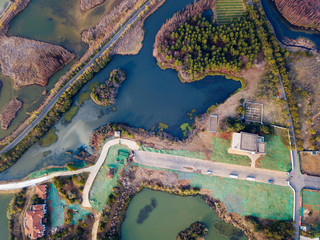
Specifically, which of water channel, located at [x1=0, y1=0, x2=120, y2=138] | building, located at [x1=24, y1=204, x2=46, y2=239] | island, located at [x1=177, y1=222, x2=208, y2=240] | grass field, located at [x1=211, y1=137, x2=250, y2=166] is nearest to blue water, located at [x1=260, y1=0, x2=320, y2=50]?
grass field, located at [x1=211, y1=137, x2=250, y2=166]

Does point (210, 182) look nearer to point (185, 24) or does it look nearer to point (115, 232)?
point (115, 232)

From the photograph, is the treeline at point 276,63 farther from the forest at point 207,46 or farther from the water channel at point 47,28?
the water channel at point 47,28

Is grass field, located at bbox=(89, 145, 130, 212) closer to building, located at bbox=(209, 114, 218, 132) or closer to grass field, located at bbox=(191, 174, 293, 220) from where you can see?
grass field, located at bbox=(191, 174, 293, 220)

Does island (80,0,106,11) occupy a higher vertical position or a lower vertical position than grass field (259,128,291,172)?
higher

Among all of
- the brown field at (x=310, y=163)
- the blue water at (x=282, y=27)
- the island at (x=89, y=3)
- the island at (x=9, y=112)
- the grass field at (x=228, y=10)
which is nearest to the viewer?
the brown field at (x=310, y=163)

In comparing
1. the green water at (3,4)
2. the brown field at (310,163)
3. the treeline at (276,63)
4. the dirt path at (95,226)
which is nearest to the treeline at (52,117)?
the dirt path at (95,226)

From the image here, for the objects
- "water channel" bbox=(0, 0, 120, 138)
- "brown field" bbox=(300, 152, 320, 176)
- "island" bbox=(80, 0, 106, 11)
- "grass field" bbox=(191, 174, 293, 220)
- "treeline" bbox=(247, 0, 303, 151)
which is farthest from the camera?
"island" bbox=(80, 0, 106, 11)
